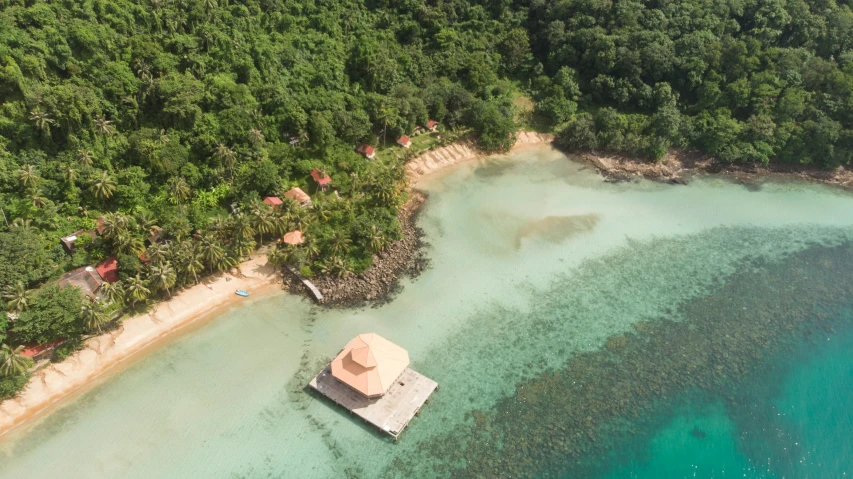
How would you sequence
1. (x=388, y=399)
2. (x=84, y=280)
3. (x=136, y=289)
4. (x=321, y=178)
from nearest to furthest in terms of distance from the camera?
(x=388, y=399) < (x=136, y=289) < (x=84, y=280) < (x=321, y=178)

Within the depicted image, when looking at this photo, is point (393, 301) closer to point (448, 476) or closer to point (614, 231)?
point (448, 476)

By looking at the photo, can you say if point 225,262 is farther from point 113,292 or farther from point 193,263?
point 113,292

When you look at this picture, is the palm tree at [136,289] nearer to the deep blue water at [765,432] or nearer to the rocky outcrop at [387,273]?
the rocky outcrop at [387,273]

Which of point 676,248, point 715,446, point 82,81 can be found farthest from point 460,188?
point 82,81

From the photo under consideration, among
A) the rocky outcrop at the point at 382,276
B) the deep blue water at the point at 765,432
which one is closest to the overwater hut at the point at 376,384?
the rocky outcrop at the point at 382,276

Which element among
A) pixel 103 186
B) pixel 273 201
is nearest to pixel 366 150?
pixel 273 201

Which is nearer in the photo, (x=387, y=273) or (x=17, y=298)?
(x=17, y=298)

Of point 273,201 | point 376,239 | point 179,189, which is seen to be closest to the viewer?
point 179,189
